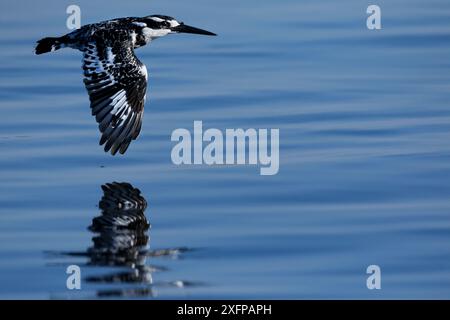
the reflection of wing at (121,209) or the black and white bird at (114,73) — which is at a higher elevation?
the black and white bird at (114,73)

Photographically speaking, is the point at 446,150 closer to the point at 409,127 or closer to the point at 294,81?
the point at 409,127

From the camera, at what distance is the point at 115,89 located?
12.7m

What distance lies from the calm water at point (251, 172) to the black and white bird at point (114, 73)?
0.35 m

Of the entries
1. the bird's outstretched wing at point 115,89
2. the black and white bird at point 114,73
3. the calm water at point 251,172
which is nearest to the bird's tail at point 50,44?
the black and white bird at point 114,73

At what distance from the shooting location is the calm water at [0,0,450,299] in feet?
31.2

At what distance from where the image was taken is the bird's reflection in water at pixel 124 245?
9.26 metres

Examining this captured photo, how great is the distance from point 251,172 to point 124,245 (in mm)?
2257

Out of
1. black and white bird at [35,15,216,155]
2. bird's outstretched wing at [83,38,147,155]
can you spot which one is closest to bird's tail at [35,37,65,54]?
black and white bird at [35,15,216,155]

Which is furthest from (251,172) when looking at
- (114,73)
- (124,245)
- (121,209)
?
(124,245)

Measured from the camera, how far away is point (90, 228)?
10.5 meters

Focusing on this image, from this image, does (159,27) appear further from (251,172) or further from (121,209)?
(121,209)

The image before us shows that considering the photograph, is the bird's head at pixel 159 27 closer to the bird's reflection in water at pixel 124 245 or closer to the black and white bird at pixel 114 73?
the black and white bird at pixel 114 73

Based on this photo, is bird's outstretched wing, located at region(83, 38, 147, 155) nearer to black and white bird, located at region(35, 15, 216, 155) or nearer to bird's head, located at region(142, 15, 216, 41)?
black and white bird, located at region(35, 15, 216, 155)

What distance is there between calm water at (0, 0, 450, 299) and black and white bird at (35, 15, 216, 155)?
0.35m
